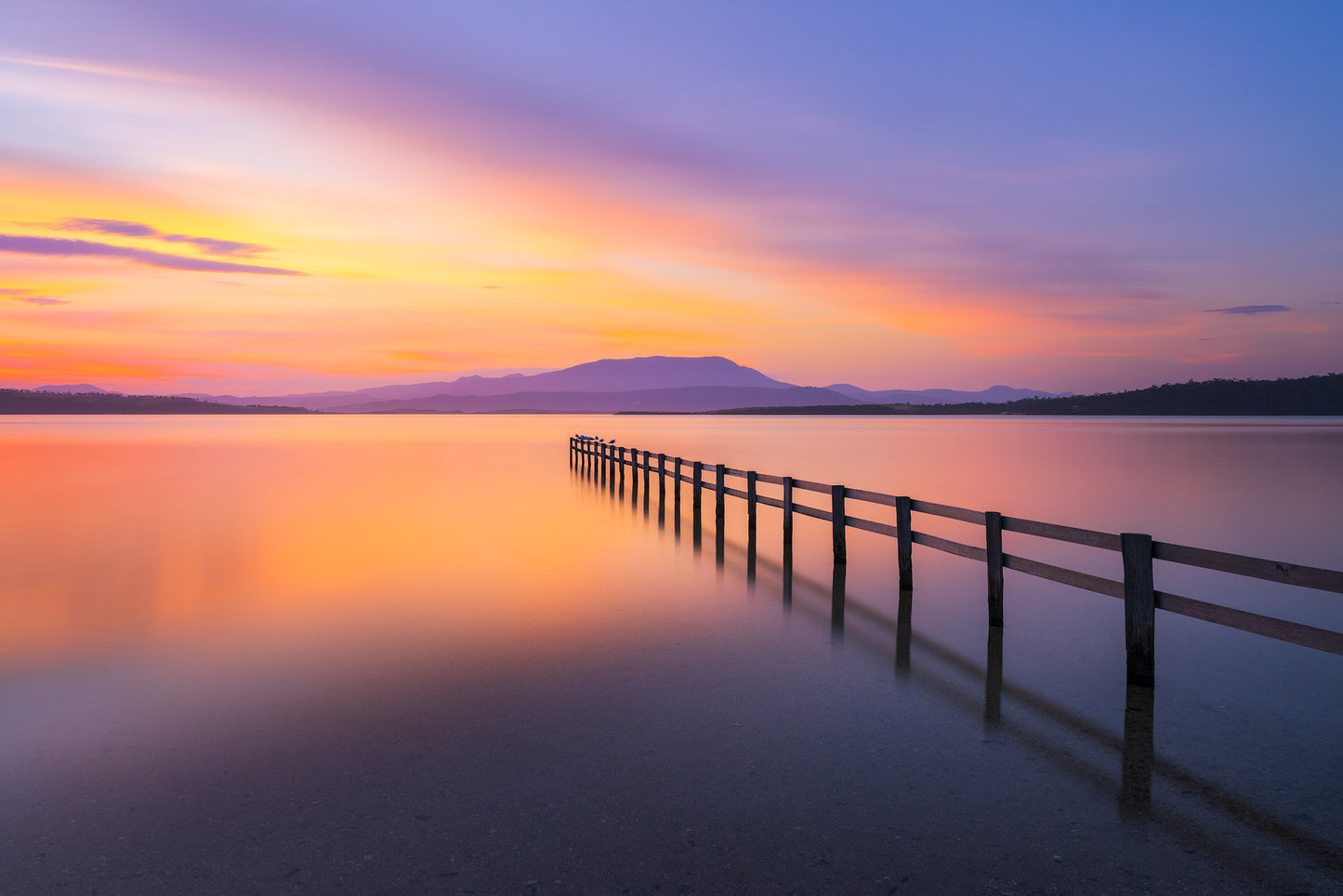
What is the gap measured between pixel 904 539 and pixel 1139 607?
4.77 metres

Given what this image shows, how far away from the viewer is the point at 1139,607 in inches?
320

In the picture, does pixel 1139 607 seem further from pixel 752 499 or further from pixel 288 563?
pixel 288 563

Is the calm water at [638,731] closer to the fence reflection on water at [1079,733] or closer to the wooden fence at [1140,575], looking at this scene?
the fence reflection on water at [1079,733]

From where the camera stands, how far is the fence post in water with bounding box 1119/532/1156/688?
798 cm

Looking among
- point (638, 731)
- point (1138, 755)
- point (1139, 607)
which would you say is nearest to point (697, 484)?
point (1139, 607)

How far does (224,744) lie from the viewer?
667cm

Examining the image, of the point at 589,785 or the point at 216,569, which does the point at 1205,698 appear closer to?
the point at 589,785

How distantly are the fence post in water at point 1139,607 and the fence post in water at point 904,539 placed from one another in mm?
4272

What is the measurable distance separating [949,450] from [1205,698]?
64.8 meters

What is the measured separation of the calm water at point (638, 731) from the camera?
15.9 feet

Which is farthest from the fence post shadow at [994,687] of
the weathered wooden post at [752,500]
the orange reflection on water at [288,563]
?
the weathered wooden post at [752,500]

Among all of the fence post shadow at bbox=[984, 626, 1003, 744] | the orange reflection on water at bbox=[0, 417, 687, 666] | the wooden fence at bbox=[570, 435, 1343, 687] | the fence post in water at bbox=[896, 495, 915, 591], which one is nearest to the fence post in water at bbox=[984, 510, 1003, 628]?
the wooden fence at bbox=[570, 435, 1343, 687]

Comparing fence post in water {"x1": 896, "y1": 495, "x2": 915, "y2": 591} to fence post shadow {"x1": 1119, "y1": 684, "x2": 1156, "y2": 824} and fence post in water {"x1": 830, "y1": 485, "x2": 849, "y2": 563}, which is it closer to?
fence post in water {"x1": 830, "y1": 485, "x2": 849, "y2": 563}

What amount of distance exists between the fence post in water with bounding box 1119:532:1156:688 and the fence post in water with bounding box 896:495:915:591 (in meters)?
4.27
